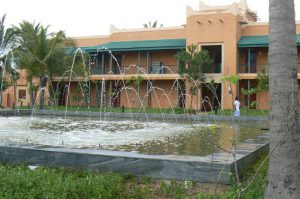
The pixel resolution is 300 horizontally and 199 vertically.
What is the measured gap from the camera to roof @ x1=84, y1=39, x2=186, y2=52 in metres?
34.2

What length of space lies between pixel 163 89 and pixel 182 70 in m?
5.56

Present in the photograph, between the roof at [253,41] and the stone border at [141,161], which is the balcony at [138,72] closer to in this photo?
the roof at [253,41]

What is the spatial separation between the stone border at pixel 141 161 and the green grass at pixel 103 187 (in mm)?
132

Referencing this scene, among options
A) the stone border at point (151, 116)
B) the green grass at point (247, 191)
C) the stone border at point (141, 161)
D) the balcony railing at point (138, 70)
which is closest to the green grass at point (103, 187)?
the green grass at point (247, 191)

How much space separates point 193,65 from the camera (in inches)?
A: 1189

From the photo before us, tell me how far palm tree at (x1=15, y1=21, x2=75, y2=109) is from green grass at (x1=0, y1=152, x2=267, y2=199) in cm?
2464

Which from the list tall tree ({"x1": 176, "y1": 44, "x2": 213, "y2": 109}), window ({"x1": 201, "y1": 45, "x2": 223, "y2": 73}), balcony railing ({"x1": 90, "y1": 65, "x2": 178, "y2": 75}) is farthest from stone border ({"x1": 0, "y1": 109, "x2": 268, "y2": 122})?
balcony railing ({"x1": 90, "y1": 65, "x2": 178, "y2": 75})

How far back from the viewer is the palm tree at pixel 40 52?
29391mm

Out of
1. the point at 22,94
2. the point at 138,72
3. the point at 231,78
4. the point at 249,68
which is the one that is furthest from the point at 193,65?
the point at 22,94

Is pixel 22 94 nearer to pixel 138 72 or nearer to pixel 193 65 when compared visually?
pixel 138 72

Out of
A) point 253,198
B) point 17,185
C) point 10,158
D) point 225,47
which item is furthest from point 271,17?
point 225,47

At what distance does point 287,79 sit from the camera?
4082 mm

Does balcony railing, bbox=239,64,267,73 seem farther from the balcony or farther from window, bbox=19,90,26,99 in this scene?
window, bbox=19,90,26,99

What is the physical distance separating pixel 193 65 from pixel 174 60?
5.78 m
